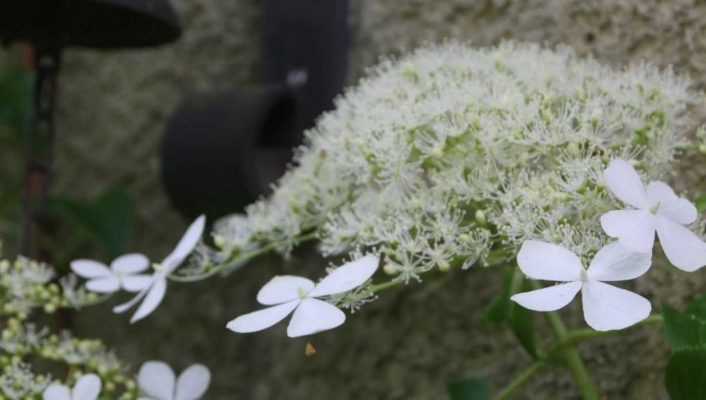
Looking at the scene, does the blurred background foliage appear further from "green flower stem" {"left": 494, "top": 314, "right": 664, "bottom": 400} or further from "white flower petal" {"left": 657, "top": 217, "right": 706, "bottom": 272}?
"white flower petal" {"left": 657, "top": 217, "right": 706, "bottom": 272}

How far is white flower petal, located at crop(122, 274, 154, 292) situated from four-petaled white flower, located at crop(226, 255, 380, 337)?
16 centimetres

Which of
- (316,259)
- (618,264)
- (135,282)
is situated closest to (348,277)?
(618,264)

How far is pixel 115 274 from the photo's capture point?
0.61 metres

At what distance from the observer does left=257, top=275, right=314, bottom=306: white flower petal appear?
1.39ft

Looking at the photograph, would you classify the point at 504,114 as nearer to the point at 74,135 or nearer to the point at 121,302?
the point at 121,302

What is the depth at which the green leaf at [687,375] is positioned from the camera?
Result: 417 millimetres

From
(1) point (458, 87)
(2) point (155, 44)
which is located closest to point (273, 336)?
(2) point (155, 44)

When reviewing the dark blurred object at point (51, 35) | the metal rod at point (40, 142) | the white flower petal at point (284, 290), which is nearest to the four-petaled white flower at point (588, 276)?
the white flower petal at point (284, 290)

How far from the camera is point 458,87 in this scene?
0.56 m

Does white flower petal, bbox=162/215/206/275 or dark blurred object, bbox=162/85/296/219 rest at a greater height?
dark blurred object, bbox=162/85/296/219

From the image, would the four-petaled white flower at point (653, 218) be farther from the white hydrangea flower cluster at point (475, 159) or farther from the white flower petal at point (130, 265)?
the white flower petal at point (130, 265)

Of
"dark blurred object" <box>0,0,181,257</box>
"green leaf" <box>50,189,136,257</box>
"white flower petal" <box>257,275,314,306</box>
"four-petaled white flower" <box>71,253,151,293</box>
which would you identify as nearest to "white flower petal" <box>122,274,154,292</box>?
"four-petaled white flower" <box>71,253,151,293</box>

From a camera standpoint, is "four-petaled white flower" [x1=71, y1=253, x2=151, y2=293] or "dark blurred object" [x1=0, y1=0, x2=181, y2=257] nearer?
"four-petaled white flower" [x1=71, y1=253, x2=151, y2=293]

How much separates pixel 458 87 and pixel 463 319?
11.9 inches
